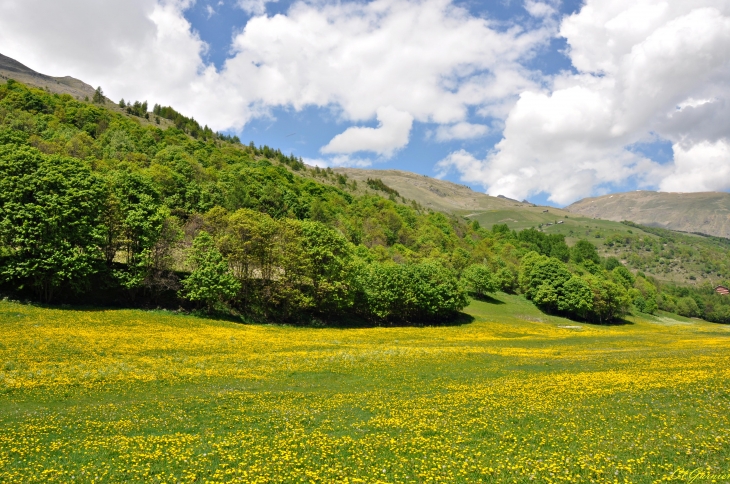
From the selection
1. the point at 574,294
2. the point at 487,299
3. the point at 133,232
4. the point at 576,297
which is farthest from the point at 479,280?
Result: the point at 133,232

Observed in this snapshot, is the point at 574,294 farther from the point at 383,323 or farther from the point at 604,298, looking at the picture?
the point at 383,323

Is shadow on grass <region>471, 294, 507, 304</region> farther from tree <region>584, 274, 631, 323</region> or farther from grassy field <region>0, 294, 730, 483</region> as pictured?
grassy field <region>0, 294, 730, 483</region>

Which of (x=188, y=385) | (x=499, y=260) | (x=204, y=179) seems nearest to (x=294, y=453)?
(x=188, y=385)

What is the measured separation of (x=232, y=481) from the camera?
487 inches

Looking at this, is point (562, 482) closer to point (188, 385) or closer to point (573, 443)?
point (573, 443)

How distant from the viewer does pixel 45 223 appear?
50.3 metres

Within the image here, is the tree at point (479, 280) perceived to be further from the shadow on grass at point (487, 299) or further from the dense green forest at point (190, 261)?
the shadow on grass at point (487, 299)

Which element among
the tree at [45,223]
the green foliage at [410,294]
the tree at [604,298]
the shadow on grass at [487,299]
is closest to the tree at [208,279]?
the tree at [45,223]

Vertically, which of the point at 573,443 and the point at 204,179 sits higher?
the point at 204,179

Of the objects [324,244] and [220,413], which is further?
[324,244]

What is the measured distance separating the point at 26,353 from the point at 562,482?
122 ft

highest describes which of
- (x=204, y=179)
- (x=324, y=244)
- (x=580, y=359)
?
(x=204, y=179)

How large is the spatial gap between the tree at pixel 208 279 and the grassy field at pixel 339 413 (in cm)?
1834

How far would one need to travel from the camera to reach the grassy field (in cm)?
1370
